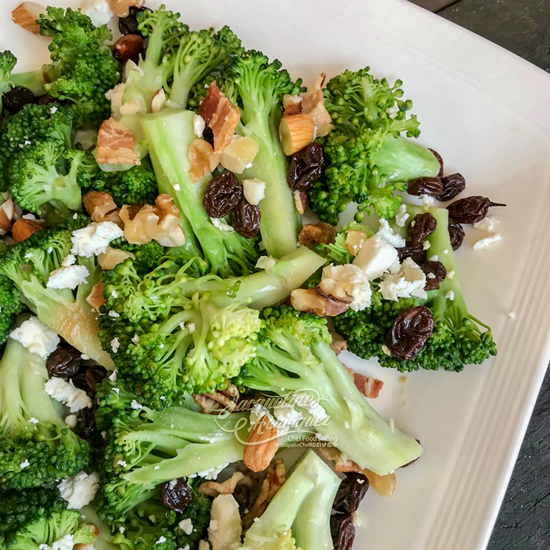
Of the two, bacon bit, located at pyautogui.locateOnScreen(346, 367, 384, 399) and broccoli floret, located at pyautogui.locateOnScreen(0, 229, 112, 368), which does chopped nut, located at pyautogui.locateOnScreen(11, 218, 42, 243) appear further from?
bacon bit, located at pyautogui.locateOnScreen(346, 367, 384, 399)

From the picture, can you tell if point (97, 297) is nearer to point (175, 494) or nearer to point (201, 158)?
point (201, 158)

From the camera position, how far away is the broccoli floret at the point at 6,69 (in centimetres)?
180

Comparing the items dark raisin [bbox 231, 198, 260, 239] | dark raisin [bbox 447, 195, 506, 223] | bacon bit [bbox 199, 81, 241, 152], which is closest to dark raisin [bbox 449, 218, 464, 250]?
dark raisin [bbox 447, 195, 506, 223]

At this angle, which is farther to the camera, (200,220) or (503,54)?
(503,54)

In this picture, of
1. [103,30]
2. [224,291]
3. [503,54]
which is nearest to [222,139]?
[224,291]

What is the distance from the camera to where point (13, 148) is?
1.71 meters

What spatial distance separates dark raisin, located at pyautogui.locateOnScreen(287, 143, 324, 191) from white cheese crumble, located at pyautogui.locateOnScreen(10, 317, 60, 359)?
3.05 ft

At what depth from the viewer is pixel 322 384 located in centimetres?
167

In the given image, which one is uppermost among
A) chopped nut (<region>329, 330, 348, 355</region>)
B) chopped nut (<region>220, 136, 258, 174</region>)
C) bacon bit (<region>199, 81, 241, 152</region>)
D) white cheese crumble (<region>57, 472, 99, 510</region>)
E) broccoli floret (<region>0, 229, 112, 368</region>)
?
bacon bit (<region>199, 81, 241, 152</region>)

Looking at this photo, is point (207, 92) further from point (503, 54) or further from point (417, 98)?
point (503, 54)

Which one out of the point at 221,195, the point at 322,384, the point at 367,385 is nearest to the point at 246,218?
the point at 221,195

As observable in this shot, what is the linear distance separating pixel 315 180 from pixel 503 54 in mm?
794

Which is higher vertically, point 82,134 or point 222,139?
point 222,139

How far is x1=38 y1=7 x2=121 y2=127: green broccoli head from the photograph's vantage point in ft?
5.81
